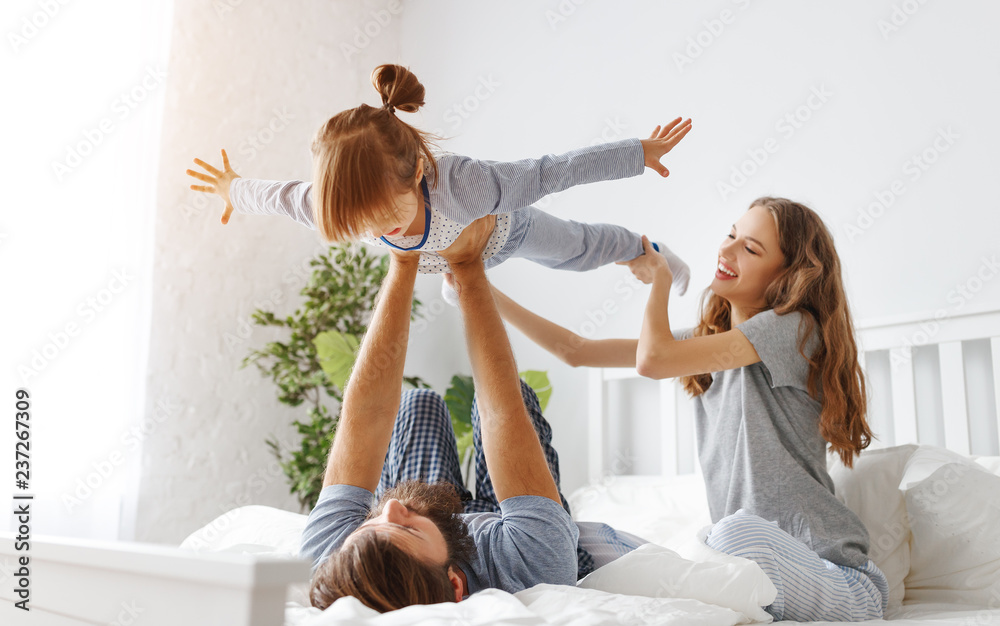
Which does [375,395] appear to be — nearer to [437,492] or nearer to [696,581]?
[437,492]

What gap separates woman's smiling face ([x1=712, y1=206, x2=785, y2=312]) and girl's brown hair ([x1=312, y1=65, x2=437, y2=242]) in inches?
27.4

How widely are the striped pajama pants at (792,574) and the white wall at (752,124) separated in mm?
827

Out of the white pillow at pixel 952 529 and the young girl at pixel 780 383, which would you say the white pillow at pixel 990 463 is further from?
the young girl at pixel 780 383

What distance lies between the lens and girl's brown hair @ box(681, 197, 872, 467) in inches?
50.8

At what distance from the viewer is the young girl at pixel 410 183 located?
1.00 metres

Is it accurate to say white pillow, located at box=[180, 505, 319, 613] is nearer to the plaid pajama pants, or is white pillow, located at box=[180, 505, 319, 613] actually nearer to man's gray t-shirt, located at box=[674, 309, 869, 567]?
the plaid pajama pants

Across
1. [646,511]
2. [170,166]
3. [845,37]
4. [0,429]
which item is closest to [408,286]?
[646,511]

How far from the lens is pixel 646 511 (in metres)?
1.79

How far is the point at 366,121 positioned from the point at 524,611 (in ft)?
2.23

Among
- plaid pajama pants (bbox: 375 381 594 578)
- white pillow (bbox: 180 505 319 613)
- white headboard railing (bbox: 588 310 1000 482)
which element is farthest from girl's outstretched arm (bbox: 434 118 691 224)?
white headboard railing (bbox: 588 310 1000 482)

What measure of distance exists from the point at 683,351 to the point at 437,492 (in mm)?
551

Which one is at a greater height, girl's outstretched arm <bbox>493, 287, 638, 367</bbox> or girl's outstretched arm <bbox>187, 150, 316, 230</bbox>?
girl's outstretched arm <bbox>187, 150, 316, 230</bbox>

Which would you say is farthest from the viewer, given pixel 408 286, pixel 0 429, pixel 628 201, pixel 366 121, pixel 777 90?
pixel 628 201

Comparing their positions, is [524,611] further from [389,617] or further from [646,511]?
[646,511]
